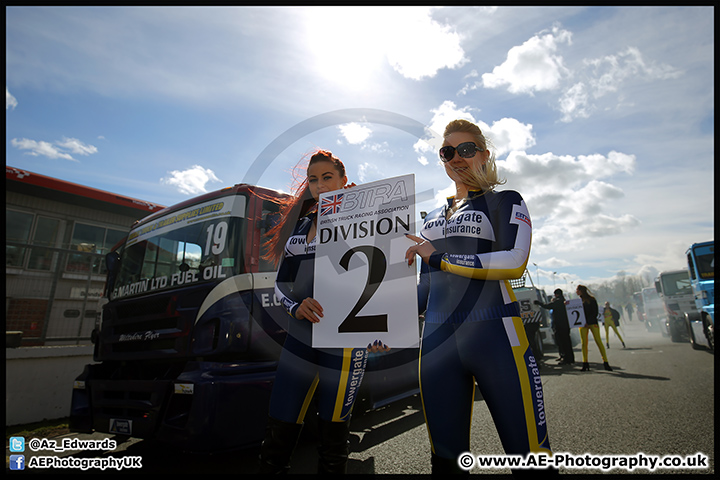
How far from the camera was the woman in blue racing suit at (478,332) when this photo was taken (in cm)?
155

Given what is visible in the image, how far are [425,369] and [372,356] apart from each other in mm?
2505

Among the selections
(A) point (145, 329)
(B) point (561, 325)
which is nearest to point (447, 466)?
(A) point (145, 329)

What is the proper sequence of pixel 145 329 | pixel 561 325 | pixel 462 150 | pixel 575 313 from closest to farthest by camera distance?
1. pixel 462 150
2. pixel 145 329
3. pixel 575 313
4. pixel 561 325

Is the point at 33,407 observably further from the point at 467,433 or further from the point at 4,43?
the point at 467,433

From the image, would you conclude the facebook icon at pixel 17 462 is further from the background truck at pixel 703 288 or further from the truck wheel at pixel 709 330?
the truck wheel at pixel 709 330

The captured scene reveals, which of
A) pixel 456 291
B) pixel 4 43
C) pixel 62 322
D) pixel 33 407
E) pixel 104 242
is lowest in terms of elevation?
pixel 33 407

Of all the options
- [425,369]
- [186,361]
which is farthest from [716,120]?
[186,361]

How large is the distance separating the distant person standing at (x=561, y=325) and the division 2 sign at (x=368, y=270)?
27.9ft

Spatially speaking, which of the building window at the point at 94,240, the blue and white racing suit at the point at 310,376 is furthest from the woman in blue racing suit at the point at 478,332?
the building window at the point at 94,240

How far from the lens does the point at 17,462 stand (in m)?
3.79

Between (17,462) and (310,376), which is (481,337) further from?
(17,462)

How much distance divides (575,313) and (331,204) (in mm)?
8945

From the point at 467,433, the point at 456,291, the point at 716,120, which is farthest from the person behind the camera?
the point at 716,120

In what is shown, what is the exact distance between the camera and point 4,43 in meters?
3.55
